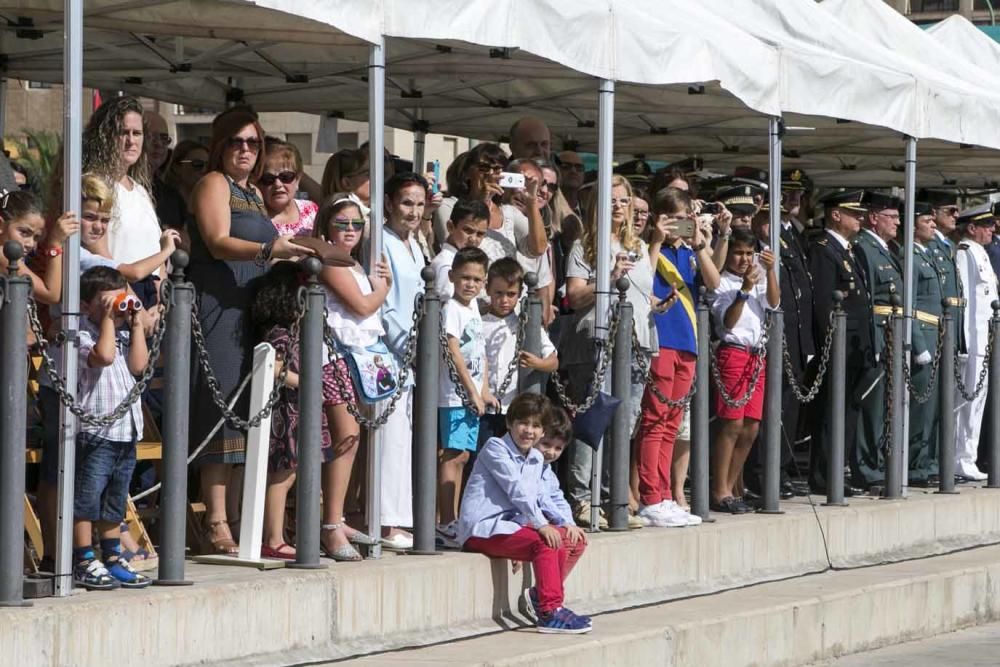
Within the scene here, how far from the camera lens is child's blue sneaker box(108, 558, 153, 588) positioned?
8.05 metres

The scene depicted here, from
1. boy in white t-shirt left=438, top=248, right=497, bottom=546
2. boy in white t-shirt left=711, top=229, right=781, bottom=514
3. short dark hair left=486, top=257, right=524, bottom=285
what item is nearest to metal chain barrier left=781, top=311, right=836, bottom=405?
boy in white t-shirt left=711, top=229, right=781, bottom=514

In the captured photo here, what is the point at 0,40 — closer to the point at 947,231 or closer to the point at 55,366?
the point at 55,366

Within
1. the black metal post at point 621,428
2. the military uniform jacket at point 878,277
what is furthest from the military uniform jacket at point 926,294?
the black metal post at point 621,428

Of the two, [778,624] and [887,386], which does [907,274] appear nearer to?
[887,386]

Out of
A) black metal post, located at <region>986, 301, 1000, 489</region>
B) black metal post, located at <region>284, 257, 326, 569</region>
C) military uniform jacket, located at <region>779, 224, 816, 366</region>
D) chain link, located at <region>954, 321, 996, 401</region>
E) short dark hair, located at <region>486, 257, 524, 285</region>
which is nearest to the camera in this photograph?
black metal post, located at <region>284, 257, 326, 569</region>

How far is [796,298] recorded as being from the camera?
45.3ft

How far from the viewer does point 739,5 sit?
13.9 metres

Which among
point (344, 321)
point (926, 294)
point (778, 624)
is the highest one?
point (926, 294)

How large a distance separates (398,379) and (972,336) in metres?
8.19

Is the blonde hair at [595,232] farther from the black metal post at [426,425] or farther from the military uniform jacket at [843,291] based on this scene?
the military uniform jacket at [843,291]

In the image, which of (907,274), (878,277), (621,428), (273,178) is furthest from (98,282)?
(878,277)

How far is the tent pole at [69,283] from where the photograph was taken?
25.4ft

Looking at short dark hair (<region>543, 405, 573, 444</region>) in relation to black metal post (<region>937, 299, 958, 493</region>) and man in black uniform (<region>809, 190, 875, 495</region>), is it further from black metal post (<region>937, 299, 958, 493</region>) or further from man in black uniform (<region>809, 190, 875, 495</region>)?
black metal post (<region>937, 299, 958, 493</region>)

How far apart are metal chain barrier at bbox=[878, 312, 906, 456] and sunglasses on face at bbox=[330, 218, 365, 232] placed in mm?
5685
